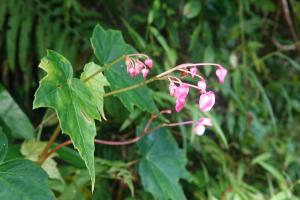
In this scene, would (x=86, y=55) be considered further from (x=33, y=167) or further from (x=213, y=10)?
(x=33, y=167)

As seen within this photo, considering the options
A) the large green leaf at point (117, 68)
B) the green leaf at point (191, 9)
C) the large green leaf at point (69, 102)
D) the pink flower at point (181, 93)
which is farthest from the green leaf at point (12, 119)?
the green leaf at point (191, 9)

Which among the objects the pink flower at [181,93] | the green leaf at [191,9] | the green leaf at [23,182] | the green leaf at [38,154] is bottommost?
the green leaf at [38,154]

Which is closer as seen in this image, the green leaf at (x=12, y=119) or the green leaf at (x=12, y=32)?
the green leaf at (x=12, y=119)

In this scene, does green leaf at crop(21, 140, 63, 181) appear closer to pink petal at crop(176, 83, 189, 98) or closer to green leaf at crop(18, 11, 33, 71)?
green leaf at crop(18, 11, 33, 71)

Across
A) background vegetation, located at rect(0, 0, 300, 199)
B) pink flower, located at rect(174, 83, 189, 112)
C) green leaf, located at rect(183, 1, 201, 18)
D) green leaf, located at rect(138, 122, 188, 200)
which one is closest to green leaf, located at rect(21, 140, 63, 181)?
background vegetation, located at rect(0, 0, 300, 199)

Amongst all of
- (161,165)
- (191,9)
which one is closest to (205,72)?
(191,9)

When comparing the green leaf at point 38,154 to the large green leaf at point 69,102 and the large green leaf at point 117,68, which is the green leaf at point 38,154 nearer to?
the large green leaf at point 117,68

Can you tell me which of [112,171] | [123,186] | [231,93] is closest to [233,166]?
[231,93]
